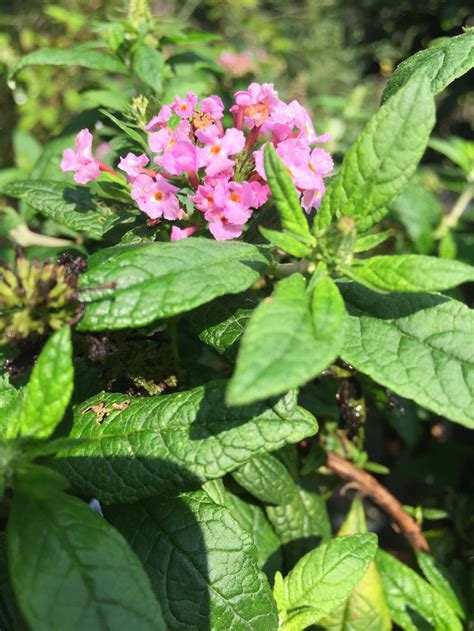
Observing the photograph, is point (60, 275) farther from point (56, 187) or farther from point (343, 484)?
point (343, 484)

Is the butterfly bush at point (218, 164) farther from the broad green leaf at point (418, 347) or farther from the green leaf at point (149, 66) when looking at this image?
the green leaf at point (149, 66)

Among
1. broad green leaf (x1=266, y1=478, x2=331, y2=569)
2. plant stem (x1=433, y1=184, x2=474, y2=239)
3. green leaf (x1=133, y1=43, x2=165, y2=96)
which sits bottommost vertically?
broad green leaf (x1=266, y1=478, x2=331, y2=569)

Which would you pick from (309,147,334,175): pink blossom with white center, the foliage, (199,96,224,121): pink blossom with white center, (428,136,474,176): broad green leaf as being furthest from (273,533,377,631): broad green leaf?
(428,136,474,176): broad green leaf

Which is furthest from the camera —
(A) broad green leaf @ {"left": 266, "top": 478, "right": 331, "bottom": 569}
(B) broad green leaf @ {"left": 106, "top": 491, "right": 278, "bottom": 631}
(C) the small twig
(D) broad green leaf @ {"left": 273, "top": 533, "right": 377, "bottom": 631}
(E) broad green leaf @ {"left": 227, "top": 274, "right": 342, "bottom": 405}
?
(C) the small twig

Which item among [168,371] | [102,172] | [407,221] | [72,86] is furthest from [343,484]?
[72,86]

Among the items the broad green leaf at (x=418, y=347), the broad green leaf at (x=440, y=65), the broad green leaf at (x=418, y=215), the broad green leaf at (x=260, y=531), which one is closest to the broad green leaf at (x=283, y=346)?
the broad green leaf at (x=418, y=347)

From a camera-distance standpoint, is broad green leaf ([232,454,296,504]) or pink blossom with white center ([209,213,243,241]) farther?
broad green leaf ([232,454,296,504])

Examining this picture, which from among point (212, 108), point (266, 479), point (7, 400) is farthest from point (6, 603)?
point (212, 108)

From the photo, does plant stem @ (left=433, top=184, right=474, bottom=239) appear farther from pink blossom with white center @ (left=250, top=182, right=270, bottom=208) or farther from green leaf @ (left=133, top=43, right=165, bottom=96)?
pink blossom with white center @ (left=250, top=182, right=270, bottom=208)
